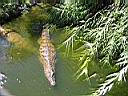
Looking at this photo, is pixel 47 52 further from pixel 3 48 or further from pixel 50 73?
pixel 3 48

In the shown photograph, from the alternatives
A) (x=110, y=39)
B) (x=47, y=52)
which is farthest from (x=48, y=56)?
(x=110, y=39)

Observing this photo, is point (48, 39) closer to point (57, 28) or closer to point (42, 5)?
point (57, 28)

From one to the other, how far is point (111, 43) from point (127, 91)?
663mm

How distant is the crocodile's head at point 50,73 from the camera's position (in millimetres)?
4770

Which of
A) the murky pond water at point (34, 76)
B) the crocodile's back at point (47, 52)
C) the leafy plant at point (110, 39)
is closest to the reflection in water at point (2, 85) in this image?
the murky pond water at point (34, 76)

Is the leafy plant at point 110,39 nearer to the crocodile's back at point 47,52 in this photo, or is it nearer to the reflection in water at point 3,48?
the crocodile's back at point 47,52

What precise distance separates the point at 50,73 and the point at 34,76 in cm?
23

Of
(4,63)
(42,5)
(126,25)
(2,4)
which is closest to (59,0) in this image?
(42,5)

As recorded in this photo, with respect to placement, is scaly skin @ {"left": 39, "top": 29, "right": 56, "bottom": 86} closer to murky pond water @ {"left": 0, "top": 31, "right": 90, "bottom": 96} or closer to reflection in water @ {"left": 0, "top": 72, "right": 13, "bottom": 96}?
murky pond water @ {"left": 0, "top": 31, "right": 90, "bottom": 96}

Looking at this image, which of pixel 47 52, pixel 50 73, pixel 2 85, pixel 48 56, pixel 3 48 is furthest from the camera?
pixel 3 48

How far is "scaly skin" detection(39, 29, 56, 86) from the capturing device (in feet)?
16.0

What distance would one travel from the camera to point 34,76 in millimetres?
4965

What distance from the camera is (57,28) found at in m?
6.39

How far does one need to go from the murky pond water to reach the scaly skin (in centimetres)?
6
